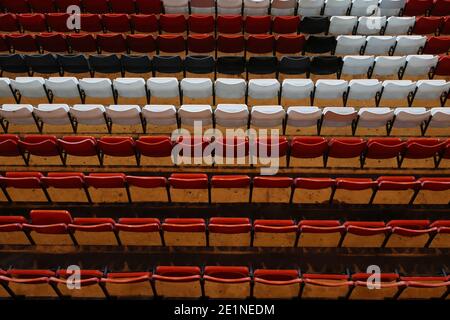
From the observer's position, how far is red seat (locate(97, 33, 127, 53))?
194 inches

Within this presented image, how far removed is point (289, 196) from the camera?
4121mm

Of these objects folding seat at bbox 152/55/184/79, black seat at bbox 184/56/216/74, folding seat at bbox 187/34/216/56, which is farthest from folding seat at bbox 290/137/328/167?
folding seat at bbox 187/34/216/56

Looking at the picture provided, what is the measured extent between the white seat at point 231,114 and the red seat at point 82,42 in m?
1.86

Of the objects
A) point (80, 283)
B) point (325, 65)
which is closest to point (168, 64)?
point (325, 65)

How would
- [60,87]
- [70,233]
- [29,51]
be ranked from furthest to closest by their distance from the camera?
[29,51] → [60,87] → [70,233]

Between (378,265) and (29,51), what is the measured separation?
449 cm

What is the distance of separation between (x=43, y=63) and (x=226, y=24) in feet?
7.13

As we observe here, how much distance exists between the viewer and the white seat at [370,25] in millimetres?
5332

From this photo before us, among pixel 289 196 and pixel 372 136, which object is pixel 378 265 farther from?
pixel 372 136

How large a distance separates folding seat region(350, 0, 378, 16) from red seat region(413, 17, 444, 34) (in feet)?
1.89

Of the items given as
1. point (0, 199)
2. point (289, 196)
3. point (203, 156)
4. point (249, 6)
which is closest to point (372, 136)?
point (289, 196)

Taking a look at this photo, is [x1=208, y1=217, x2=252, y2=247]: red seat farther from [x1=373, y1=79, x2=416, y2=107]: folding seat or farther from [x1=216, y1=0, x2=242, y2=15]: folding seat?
[x1=216, y1=0, x2=242, y2=15]: folding seat

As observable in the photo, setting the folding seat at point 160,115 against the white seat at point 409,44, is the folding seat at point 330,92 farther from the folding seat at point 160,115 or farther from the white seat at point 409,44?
the folding seat at point 160,115

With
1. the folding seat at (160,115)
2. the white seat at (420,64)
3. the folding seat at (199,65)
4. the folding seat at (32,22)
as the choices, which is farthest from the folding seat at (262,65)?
the folding seat at (32,22)
